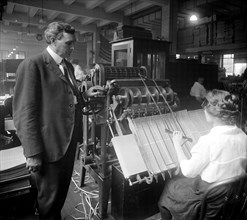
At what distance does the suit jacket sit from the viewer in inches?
61.3

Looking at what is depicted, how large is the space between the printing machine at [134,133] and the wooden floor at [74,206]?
204 millimetres

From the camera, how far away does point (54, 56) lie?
176cm

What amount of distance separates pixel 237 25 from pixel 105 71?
26.5 feet

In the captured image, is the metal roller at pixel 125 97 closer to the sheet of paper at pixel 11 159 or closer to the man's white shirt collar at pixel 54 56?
the man's white shirt collar at pixel 54 56

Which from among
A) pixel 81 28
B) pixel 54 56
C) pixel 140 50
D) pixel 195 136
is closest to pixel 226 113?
pixel 195 136

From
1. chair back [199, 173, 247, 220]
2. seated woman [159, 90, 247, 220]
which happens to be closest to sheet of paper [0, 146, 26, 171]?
seated woman [159, 90, 247, 220]

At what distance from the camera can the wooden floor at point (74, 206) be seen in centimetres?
230

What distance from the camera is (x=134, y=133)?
1.83m

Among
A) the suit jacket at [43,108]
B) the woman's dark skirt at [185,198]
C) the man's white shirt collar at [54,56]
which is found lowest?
the woman's dark skirt at [185,198]

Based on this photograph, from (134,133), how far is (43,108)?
2.30 feet

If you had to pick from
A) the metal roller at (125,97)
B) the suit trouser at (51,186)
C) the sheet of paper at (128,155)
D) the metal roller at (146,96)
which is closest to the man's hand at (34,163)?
the suit trouser at (51,186)

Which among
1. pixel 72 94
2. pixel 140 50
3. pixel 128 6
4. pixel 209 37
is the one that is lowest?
pixel 72 94

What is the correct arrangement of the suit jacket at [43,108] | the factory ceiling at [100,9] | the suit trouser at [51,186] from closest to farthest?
1. the suit jacket at [43,108]
2. the suit trouser at [51,186]
3. the factory ceiling at [100,9]

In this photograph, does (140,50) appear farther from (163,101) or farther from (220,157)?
(220,157)
